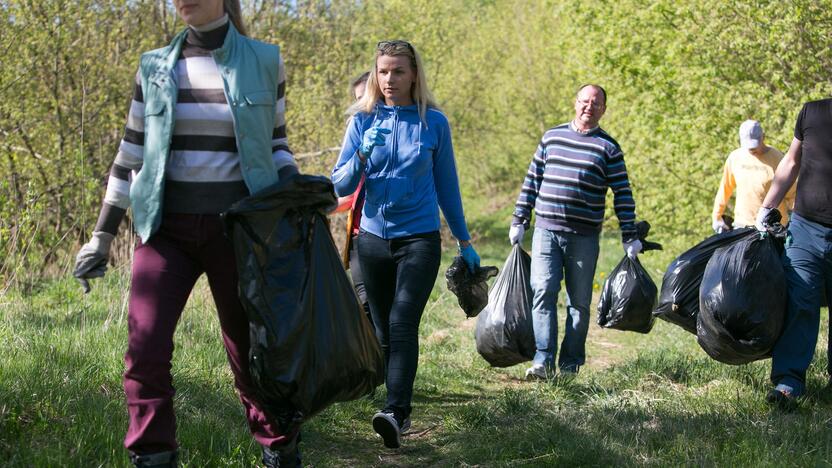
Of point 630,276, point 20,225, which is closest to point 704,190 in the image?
point 630,276

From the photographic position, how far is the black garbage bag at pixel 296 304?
3.15 meters

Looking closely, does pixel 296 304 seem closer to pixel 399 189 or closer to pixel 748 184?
pixel 399 189

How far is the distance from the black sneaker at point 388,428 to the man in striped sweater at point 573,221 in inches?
75.9

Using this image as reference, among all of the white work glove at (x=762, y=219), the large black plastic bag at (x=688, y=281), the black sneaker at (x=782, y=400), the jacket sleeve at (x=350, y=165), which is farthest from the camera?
the large black plastic bag at (x=688, y=281)

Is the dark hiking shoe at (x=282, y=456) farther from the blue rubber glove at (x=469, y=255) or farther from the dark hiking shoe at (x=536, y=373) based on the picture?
the dark hiking shoe at (x=536, y=373)

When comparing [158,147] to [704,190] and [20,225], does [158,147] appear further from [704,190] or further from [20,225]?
[704,190]

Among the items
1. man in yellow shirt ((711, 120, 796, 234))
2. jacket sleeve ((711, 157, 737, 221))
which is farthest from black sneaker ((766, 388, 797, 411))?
jacket sleeve ((711, 157, 737, 221))

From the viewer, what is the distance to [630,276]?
19.5 feet

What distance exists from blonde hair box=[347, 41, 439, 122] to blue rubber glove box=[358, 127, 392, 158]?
0.25m

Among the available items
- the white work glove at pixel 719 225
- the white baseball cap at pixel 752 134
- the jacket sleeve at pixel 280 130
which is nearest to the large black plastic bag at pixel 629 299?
the white work glove at pixel 719 225

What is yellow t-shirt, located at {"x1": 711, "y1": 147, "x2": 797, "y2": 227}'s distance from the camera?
6750mm

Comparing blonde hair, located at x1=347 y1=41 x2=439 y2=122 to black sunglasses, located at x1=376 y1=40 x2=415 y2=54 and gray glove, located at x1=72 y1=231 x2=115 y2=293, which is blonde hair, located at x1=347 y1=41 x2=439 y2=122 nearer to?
black sunglasses, located at x1=376 y1=40 x2=415 y2=54

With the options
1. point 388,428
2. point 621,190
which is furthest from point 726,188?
point 388,428

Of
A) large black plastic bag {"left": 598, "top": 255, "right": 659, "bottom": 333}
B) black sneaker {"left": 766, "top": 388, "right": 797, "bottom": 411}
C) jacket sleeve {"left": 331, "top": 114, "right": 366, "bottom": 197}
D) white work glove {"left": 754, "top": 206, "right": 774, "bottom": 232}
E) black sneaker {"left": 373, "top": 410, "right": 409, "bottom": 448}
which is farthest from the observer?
large black plastic bag {"left": 598, "top": 255, "right": 659, "bottom": 333}
